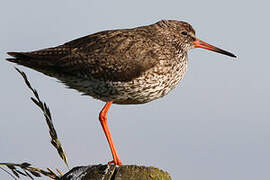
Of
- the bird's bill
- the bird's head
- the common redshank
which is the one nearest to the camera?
the common redshank

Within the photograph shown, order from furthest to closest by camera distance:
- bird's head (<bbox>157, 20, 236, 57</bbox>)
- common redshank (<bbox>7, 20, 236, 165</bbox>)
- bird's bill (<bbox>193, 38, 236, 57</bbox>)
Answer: bird's bill (<bbox>193, 38, 236, 57</bbox>) → bird's head (<bbox>157, 20, 236, 57</bbox>) → common redshank (<bbox>7, 20, 236, 165</bbox>)

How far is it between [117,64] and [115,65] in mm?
41

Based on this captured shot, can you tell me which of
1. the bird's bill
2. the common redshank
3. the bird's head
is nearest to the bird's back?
the common redshank

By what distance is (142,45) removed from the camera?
7445 millimetres

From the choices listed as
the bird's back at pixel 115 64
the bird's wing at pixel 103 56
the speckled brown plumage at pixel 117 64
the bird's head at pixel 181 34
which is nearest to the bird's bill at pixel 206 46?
the bird's head at pixel 181 34

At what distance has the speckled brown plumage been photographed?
23.3 ft

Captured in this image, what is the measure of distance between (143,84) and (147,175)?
2.84 meters

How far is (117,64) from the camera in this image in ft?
23.7

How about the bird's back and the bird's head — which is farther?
the bird's head

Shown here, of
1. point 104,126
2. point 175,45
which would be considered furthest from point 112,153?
point 175,45

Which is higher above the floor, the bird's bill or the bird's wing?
the bird's wing

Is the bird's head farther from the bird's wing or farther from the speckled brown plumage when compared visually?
the bird's wing

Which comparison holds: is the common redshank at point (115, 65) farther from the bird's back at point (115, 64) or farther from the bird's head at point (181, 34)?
the bird's head at point (181, 34)

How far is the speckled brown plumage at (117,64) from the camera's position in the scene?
7102mm
